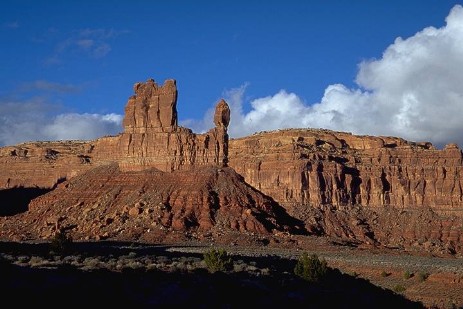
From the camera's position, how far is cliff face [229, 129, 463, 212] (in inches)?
3418

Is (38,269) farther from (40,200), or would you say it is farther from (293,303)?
(40,200)

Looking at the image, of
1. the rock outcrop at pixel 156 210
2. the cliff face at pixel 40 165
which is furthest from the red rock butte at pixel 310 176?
the cliff face at pixel 40 165

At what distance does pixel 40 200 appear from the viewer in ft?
295

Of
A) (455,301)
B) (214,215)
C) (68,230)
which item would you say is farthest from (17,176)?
(455,301)

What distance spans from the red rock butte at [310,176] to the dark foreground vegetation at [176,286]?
3831 cm

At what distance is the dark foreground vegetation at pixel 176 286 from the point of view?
80.1 feet

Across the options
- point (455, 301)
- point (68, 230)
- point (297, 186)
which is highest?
point (297, 186)

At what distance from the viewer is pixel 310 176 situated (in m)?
86.7

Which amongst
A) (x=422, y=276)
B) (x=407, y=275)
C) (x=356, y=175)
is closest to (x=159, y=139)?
(x=356, y=175)

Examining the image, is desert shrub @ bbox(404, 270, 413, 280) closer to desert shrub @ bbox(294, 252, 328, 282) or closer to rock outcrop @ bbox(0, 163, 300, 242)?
desert shrub @ bbox(294, 252, 328, 282)

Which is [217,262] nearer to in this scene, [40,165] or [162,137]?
[162,137]

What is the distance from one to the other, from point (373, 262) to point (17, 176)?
241ft

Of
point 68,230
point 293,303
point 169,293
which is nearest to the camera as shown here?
point 169,293

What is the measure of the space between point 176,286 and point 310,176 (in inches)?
2325
